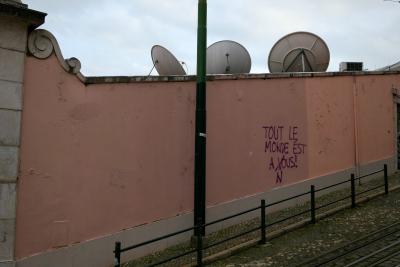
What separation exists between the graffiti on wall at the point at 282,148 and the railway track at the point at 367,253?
2.98 meters

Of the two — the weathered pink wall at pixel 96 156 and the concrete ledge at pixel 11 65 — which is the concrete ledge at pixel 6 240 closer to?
the weathered pink wall at pixel 96 156

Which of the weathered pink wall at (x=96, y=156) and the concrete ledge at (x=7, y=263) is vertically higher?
the weathered pink wall at (x=96, y=156)

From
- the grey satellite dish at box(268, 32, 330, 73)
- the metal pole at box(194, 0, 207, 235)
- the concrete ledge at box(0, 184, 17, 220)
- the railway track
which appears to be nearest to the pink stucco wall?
the concrete ledge at box(0, 184, 17, 220)

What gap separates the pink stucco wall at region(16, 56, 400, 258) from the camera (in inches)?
304

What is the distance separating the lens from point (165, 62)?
11.8 m

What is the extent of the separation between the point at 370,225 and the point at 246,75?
4.15 metres

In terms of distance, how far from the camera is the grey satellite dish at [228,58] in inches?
516

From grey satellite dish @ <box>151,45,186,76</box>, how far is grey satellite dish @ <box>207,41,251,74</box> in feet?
4.93

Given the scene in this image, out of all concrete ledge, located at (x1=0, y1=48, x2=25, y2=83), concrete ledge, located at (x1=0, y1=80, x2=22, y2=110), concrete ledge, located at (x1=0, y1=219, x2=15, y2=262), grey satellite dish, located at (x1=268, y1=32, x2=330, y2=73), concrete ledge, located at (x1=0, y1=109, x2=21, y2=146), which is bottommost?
concrete ledge, located at (x1=0, y1=219, x2=15, y2=262)

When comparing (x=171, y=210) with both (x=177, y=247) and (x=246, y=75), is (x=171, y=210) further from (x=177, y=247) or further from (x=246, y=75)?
(x=246, y=75)

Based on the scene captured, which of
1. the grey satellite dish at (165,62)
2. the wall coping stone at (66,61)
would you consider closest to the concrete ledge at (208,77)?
the wall coping stone at (66,61)

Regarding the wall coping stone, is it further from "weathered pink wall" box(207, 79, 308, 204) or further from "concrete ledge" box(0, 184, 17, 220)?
"concrete ledge" box(0, 184, 17, 220)

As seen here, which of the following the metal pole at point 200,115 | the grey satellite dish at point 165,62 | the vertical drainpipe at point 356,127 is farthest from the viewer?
the vertical drainpipe at point 356,127

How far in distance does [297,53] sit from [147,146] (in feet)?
21.7
